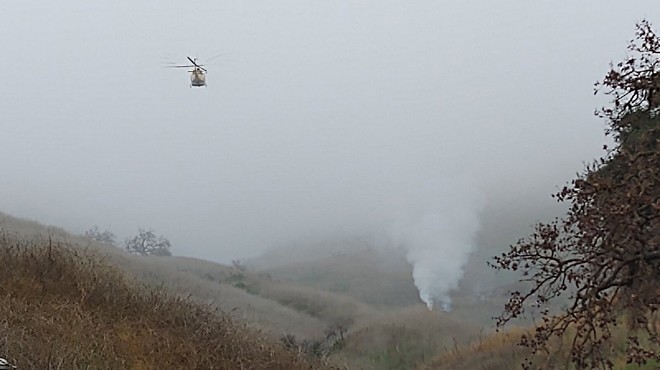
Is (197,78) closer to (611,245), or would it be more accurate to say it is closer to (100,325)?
(100,325)

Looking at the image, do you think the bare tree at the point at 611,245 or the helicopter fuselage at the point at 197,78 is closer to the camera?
the bare tree at the point at 611,245

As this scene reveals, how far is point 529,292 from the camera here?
566cm

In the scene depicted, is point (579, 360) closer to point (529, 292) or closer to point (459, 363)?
point (529, 292)

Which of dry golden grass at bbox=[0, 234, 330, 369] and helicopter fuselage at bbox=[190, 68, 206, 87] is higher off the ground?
helicopter fuselage at bbox=[190, 68, 206, 87]

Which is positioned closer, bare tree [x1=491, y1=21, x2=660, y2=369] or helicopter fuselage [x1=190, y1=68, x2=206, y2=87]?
bare tree [x1=491, y1=21, x2=660, y2=369]

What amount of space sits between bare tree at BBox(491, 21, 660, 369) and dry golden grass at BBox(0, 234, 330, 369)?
2.95 meters

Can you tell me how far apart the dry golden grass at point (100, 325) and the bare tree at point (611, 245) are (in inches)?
116

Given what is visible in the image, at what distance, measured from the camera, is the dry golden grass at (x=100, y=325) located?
16.4 feet

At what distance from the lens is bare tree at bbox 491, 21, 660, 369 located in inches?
188

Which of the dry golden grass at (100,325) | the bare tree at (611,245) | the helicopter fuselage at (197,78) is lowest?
the dry golden grass at (100,325)

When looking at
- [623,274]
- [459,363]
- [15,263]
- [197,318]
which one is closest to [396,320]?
[459,363]

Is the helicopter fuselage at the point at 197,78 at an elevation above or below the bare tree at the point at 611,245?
above

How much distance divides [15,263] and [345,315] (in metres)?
11.5

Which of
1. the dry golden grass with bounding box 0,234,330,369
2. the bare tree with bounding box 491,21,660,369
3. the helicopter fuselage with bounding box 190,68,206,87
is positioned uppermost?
the helicopter fuselage with bounding box 190,68,206,87
